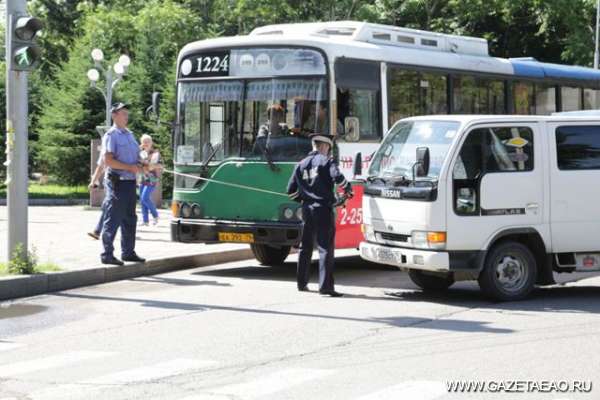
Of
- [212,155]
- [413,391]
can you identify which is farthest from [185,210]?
[413,391]

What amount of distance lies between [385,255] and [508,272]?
1315 millimetres

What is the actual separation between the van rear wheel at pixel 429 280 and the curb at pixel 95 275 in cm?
370

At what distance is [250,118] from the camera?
14.3 metres

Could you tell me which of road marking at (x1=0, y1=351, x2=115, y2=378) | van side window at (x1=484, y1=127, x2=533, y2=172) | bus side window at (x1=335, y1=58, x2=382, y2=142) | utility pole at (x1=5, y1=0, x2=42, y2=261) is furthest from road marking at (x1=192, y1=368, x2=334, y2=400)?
bus side window at (x1=335, y1=58, x2=382, y2=142)

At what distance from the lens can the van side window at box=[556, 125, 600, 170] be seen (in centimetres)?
1183

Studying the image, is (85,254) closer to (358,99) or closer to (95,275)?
(95,275)

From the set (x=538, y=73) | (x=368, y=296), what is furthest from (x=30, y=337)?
(x=538, y=73)

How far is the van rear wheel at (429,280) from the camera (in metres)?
12.5

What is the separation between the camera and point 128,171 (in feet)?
44.9

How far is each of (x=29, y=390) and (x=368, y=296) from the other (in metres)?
5.58

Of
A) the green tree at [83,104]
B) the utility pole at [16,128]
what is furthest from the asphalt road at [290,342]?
the green tree at [83,104]

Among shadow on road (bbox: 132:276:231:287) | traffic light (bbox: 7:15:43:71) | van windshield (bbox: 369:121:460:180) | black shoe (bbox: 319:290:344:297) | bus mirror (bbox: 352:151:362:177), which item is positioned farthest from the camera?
shadow on road (bbox: 132:276:231:287)

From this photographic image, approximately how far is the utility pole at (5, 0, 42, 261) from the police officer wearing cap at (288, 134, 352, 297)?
313cm

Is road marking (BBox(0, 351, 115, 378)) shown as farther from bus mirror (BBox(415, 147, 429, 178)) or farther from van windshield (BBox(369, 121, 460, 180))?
van windshield (BBox(369, 121, 460, 180))
